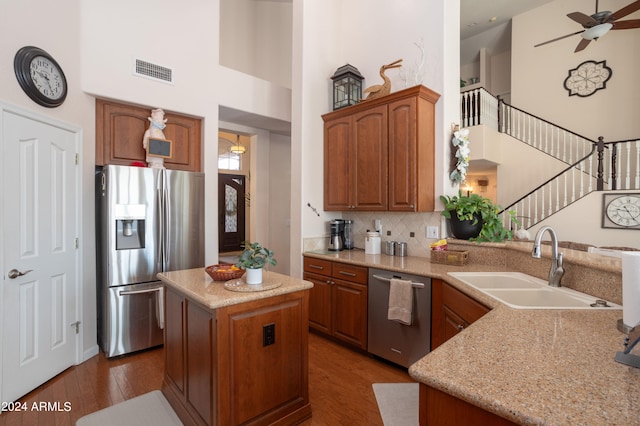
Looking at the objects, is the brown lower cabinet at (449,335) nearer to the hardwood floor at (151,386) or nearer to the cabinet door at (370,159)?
the hardwood floor at (151,386)

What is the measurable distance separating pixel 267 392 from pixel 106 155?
277 centimetres

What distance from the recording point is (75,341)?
284cm

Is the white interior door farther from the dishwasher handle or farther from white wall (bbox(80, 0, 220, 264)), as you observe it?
the dishwasher handle

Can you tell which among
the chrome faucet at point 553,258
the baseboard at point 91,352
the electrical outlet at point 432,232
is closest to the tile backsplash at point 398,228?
the electrical outlet at point 432,232

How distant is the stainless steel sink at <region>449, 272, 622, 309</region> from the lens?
5.43 feet

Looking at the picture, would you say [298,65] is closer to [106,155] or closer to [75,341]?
[106,155]

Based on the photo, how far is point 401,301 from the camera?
262 cm

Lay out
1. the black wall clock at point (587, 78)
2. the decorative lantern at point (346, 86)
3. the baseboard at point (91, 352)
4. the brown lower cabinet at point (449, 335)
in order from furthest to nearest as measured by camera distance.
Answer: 1. the black wall clock at point (587, 78)
2. the decorative lantern at point (346, 86)
3. the baseboard at point (91, 352)
4. the brown lower cabinet at point (449, 335)

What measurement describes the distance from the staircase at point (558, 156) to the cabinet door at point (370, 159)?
246 centimetres

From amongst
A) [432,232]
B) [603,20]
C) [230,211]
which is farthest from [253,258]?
[230,211]

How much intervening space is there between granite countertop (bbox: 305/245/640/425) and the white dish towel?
1.06 m

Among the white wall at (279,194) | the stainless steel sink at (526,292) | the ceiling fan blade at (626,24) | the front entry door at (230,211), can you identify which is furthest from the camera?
the front entry door at (230,211)

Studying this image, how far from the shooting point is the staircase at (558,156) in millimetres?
5184

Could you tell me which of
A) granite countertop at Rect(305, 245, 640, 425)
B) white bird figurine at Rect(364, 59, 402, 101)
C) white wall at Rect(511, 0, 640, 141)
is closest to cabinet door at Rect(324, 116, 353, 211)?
white bird figurine at Rect(364, 59, 402, 101)
